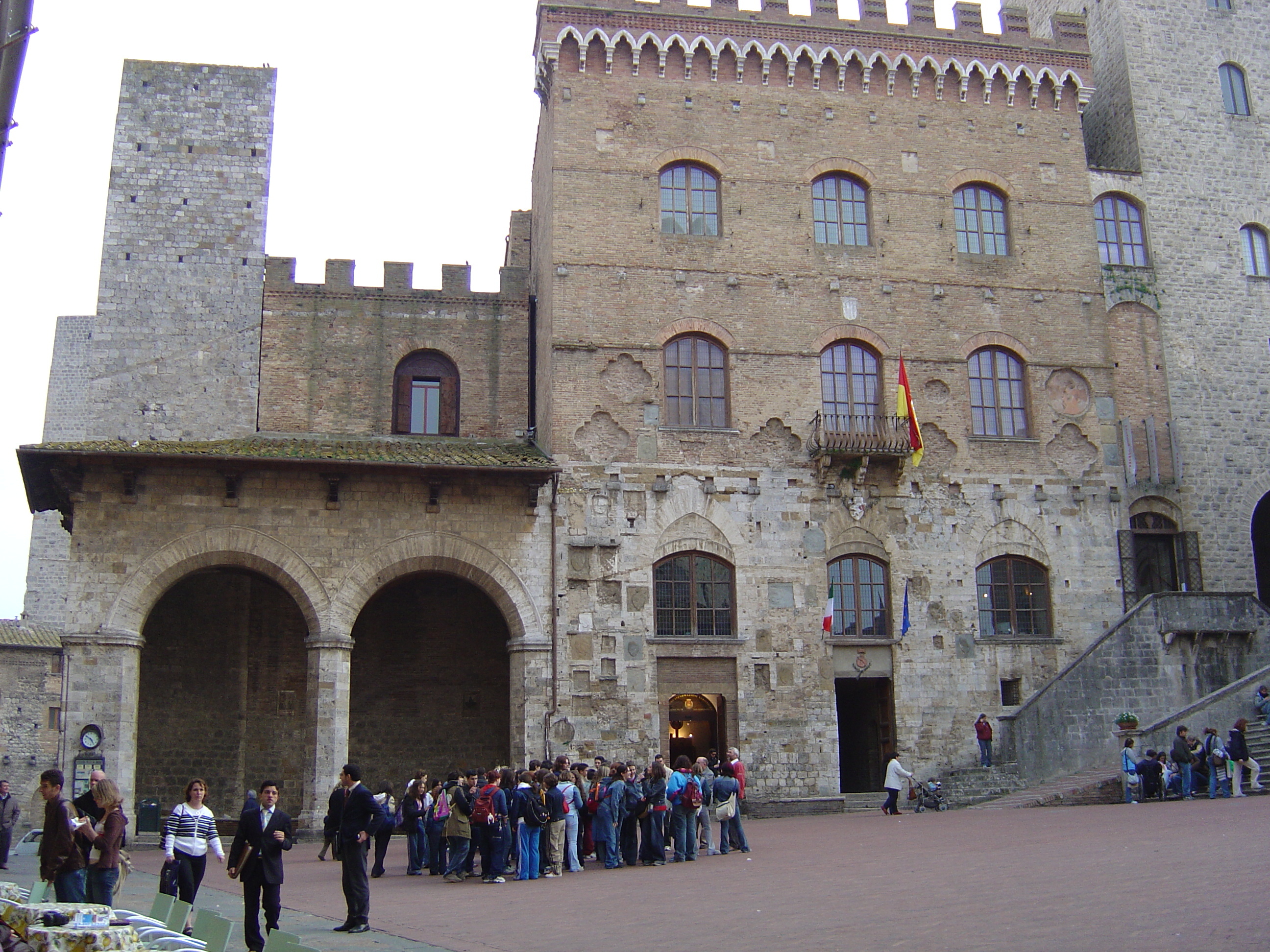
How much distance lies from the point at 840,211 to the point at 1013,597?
9043 millimetres

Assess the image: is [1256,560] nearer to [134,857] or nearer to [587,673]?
[587,673]

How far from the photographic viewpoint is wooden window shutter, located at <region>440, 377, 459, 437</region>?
26250 mm

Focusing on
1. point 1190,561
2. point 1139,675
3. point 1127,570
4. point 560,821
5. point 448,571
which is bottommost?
point 560,821

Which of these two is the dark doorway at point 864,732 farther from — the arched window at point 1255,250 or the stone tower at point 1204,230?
the arched window at point 1255,250

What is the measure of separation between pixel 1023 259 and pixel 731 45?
7.93 m

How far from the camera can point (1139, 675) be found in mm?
23875

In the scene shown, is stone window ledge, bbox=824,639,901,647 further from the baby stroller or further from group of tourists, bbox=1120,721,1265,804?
group of tourists, bbox=1120,721,1265,804

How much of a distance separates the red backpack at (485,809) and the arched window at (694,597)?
355 inches

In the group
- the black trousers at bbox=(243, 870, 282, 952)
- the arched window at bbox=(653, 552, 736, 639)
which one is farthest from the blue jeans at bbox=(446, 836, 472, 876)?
the arched window at bbox=(653, 552, 736, 639)

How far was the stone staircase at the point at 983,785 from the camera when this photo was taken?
2256 cm

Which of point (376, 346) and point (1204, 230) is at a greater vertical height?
point (1204, 230)

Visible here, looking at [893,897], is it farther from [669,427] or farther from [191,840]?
[669,427]

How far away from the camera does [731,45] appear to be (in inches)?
1050

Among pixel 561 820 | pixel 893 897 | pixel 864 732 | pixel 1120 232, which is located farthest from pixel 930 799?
pixel 1120 232
